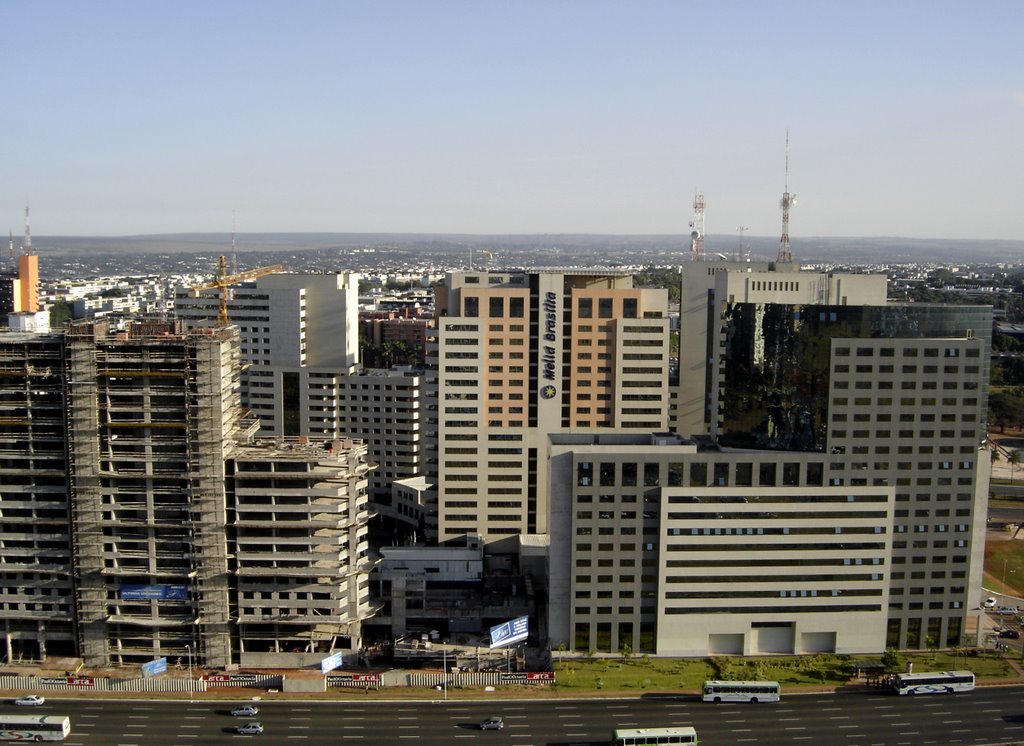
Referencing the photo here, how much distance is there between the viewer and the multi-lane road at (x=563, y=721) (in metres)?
61.4

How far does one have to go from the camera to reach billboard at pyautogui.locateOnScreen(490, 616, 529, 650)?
2756 inches

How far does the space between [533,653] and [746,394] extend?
25220 millimetres

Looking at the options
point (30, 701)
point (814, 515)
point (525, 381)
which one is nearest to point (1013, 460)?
point (814, 515)

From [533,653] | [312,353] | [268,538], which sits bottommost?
[533,653]

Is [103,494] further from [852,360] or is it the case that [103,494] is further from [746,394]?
[852,360]

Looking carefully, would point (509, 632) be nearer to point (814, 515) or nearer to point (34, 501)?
point (814, 515)

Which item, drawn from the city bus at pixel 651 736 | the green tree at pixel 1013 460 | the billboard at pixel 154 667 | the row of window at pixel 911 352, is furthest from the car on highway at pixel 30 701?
the green tree at pixel 1013 460

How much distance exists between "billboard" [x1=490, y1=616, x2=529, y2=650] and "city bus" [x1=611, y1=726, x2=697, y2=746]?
1279 centimetres

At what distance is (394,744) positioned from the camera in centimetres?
6081

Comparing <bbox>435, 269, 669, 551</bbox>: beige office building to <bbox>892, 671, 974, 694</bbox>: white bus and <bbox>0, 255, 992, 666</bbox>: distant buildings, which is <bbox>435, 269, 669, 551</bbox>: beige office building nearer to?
<bbox>0, 255, 992, 666</bbox>: distant buildings

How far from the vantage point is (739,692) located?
218 ft

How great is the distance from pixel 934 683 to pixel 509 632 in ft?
91.4

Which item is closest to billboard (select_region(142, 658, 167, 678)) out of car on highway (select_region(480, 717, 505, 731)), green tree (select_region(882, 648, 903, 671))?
car on highway (select_region(480, 717, 505, 731))

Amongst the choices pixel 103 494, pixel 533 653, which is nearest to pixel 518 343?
pixel 533 653
